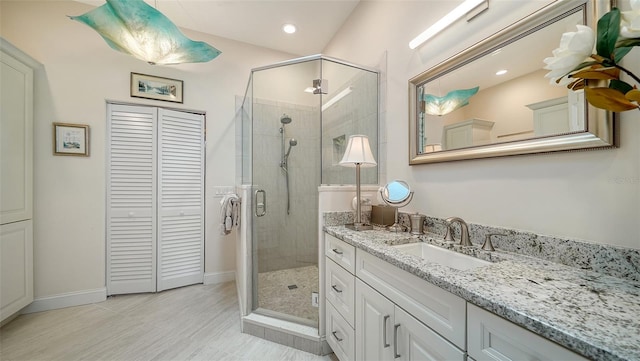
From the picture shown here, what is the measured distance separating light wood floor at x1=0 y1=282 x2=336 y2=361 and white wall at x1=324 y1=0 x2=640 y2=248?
4.69 ft

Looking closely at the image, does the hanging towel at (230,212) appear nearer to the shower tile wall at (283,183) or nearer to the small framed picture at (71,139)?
the shower tile wall at (283,183)

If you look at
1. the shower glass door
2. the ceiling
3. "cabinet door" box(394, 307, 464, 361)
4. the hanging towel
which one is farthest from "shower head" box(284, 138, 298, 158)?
"cabinet door" box(394, 307, 464, 361)

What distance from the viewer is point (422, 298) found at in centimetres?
84

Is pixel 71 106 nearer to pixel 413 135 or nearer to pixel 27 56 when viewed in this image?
pixel 27 56

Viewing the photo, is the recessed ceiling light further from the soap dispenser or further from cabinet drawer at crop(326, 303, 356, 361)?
cabinet drawer at crop(326, 303, 356, 361)

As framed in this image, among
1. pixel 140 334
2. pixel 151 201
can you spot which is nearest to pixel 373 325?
pixel 140 334

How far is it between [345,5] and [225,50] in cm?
159

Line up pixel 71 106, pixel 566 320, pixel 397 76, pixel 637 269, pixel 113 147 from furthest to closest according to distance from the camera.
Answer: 1. pixel 113 147
2. pixel 71 106
3. pixel 397 76
4. pixel 637 269
5. pixel 566 320

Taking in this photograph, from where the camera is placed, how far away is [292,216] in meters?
2.30

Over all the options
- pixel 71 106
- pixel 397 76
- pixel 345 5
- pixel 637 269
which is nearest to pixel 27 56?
pixel 71 106

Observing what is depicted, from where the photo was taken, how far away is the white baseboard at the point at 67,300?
2129mm

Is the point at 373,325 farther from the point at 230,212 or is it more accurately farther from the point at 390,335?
the point at 230,212

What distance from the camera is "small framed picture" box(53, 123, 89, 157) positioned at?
2213mm

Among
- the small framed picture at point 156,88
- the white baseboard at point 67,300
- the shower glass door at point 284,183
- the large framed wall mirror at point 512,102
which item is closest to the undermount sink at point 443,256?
the large framed wall mirror at point 512,102
